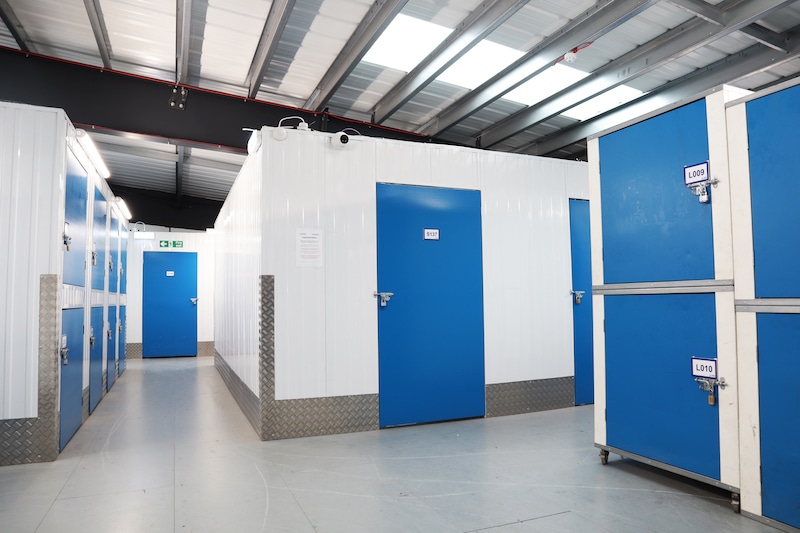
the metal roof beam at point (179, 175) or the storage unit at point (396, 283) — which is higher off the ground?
the metal roof beam at point (179, 175)

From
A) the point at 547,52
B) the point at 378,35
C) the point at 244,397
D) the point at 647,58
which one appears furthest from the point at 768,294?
the point at 244,397

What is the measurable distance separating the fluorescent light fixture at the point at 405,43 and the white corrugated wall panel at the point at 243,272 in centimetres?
164

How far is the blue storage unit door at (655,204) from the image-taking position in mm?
2979

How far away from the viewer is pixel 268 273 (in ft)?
14.5

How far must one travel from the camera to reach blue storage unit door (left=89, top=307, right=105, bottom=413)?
5469 mm

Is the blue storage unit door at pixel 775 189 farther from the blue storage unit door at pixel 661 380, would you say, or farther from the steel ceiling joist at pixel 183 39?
the steel ceiling joist at pixel 183 39

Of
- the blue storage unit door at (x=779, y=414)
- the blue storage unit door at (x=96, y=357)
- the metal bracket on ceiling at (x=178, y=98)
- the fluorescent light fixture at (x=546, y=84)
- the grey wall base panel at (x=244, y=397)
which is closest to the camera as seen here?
the blue storage unit door at (x=779, y=414)

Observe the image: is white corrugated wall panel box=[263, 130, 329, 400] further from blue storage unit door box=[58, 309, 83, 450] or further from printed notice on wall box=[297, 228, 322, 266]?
blue storage unit door box=[58, 309, 83, 450]

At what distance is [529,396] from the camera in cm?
538

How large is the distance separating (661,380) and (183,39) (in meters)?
4.92

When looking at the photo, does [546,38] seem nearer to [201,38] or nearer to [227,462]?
[201,38]

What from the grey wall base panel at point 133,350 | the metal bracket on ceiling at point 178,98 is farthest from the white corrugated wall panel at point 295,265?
the grey wall base panel at point 133,350

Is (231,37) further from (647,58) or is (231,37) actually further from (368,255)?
(647,58)

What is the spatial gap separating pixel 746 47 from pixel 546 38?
2.11 m
